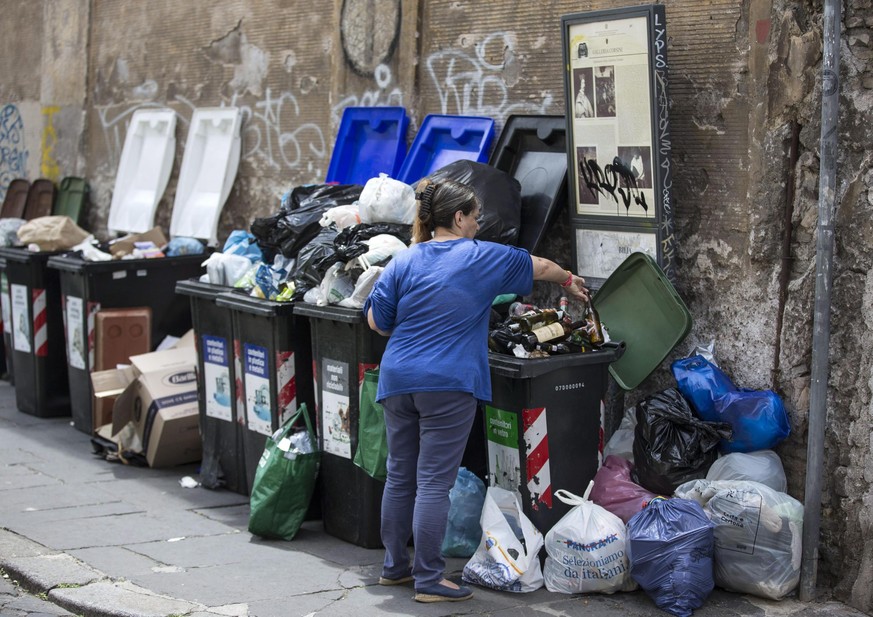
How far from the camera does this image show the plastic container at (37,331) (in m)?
8.49

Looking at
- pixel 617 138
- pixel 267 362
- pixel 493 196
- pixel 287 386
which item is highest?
pixel 617 138

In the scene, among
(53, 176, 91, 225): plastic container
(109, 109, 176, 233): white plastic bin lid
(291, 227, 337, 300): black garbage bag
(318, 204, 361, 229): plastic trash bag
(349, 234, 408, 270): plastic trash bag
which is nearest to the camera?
(349, 234, 408, 270): plastic trash bag

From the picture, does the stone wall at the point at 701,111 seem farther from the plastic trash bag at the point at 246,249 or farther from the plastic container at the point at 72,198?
the plastic trash bag at the point at 246,249

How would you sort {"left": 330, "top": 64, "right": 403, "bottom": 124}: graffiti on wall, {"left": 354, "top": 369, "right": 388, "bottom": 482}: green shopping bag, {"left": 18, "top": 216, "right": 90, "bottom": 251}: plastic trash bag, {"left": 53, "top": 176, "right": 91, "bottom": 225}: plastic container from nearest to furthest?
{"left": 354, "top": 369, "right": 388, "bottom": 482}: green shopping bag, {"left": 330, "top": 64, "right": 403, "bottom": 124}: graffiti on wall, {"left": 18, "top": 216, "right": 90, "bottom": 251}: plastic trash bag, {"left": 53, "top": 176, "right": 91, "bottom": 225}: plastic container

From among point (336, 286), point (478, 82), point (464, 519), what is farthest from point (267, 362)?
point (478, 82)

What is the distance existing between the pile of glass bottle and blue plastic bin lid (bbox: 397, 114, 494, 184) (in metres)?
1.71

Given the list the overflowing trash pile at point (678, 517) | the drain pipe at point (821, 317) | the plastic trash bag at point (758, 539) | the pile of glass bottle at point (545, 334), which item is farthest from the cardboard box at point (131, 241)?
the drain pipe at point (821, 317)

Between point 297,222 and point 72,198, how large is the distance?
5.07 m

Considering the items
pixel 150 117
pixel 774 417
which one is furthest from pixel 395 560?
pixel 150 117

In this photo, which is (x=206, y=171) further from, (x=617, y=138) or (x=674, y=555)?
(x=674, y=555)

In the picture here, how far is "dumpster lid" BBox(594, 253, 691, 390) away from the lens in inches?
217

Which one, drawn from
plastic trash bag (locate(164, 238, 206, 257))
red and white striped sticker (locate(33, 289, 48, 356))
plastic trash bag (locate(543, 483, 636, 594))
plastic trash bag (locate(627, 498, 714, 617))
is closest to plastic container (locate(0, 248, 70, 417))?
red and white striped sticker (locate(33, 289, 48, 356))

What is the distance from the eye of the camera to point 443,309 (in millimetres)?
4715

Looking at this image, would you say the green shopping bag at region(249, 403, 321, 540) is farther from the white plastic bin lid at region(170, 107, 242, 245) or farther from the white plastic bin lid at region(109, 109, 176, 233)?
the white plastic bin lid at region(109, 109, 176, 233)
